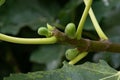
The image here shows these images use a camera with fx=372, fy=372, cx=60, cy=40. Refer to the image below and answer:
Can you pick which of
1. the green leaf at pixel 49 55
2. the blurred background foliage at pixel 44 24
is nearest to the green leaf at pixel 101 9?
the blurred background foliage at pixel 44 24

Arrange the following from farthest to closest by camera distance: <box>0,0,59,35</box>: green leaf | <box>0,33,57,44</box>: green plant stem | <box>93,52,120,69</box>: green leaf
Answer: <box>0,0,59,35</box>: green leaf, <box>93,52,120,69</box>: green leaf, <box>0,33,57,44</box>: green plant stem

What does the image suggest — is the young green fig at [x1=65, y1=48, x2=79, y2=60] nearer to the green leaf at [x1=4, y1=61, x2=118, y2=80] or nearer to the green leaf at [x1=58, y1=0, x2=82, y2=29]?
the green leaf at [x1=4, y1=61, x2=118, y2=80]

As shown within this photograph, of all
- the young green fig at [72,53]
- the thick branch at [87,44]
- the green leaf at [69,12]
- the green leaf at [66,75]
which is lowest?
the green leaf at [69,12]

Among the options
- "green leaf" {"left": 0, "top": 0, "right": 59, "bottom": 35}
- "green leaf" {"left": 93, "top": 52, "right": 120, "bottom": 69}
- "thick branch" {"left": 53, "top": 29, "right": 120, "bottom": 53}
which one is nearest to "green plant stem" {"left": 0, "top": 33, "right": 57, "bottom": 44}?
"thick branch" {"left": 53, "top": 29, "right": 120, "bottom": 53}

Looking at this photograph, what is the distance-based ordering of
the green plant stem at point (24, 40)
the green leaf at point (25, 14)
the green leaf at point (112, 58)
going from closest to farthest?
the green plant stem at point (24, 40)
the green leaf at point (112, 58)
the green leaf at point (25, 14)

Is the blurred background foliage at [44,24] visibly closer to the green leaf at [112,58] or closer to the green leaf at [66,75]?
the green leaf at [112,58]
